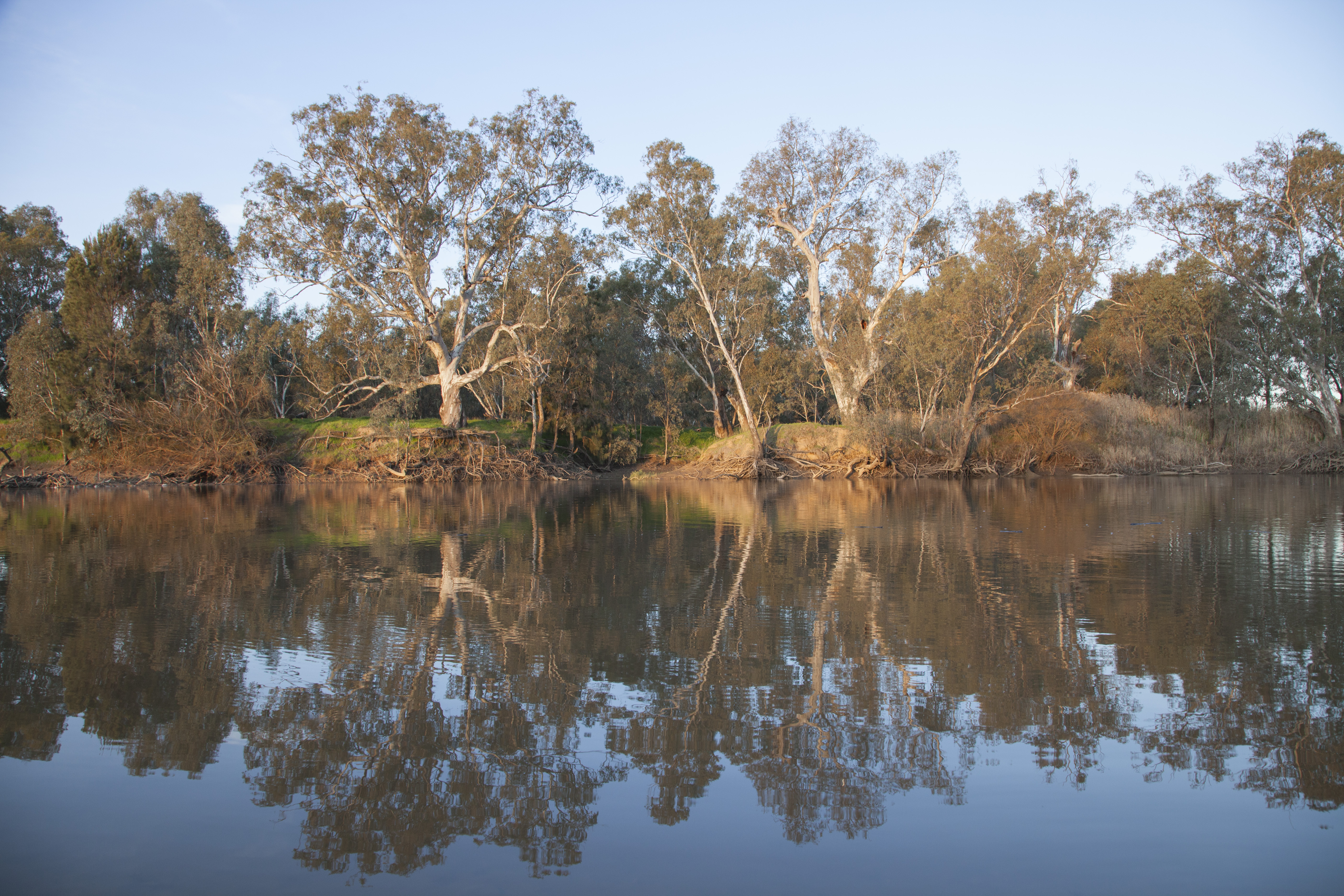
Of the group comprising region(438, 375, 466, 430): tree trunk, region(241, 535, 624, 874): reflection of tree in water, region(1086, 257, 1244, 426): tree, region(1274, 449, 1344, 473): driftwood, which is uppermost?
region(1086, 257, 1244, 426): tree

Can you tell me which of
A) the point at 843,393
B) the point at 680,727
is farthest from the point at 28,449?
the point at 680,727

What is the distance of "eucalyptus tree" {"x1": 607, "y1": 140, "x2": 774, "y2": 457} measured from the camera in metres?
37.7

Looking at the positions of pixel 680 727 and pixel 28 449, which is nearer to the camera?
pixel 680 727

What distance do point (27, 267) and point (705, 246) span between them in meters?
38.2

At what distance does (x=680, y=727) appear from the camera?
16.4ft

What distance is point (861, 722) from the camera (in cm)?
502

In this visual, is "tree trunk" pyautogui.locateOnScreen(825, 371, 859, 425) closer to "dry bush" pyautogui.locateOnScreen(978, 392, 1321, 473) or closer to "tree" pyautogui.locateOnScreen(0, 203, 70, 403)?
"dry bush" pyautogui.locateOnScreen(978, 392, 1321, 473)

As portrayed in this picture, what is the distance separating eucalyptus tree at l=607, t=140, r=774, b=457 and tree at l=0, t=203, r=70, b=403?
3258 centimetres

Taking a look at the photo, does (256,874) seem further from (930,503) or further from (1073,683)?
(930,503)

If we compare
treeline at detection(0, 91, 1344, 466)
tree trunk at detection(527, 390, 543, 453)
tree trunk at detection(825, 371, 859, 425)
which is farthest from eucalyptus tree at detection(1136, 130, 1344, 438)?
tree trunk at detection(527, 390, 543, 453)

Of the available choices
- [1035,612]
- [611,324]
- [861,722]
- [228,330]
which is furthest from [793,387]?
[861,722]

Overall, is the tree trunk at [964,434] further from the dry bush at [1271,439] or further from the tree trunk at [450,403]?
the tree trunk at [450,403]

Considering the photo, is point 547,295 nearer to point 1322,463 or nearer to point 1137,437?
point 1137,437

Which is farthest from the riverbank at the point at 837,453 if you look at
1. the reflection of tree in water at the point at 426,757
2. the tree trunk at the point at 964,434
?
the reflection of tree in water at the point at 426,757
